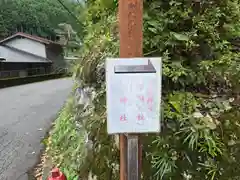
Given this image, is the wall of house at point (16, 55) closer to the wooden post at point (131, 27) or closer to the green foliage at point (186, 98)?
the green foliage at point (186, 98)

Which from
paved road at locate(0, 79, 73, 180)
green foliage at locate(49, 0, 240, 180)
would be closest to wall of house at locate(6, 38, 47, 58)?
paved road at locate(0, 79, 73, 180)

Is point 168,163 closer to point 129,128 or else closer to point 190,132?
point 190,132

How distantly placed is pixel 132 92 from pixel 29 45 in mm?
36235

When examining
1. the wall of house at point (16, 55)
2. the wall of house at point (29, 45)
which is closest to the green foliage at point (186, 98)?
the wall of house at point (16, 55)

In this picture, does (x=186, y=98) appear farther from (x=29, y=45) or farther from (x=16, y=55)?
(x=29, y=45)

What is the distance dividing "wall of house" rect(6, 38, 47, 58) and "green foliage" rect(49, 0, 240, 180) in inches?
1316

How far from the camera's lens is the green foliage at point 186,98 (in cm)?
214

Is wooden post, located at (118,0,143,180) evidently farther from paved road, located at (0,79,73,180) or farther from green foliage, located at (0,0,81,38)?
green foliage, located at (0,0,81,38)

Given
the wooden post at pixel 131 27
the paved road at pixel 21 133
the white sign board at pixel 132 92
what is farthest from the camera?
the paved road at pixel 21 133

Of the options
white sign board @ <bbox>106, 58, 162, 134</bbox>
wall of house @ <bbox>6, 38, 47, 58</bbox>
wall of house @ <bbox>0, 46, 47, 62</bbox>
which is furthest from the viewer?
wall of house @ <bbox>6, 38, 47, 58</bbox>

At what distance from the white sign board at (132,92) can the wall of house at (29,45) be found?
3482cm

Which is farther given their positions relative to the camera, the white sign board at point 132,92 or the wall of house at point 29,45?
the wall of house at point 29,45

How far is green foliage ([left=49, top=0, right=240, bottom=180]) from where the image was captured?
2.14m

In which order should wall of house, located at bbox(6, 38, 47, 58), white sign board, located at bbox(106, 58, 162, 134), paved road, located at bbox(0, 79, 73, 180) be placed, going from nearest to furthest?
white sign board, located at bbox(106, 58, 162, 134) < paved road, located at bbox(0, 79, 73, 180) < wall of house, located at bbox(6, 38, 47, 58)
